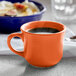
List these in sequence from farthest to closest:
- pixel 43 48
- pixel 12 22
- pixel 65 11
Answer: pixel 65 11 < pixel 12 22 < pixel 43 48

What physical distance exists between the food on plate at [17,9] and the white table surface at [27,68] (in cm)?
23

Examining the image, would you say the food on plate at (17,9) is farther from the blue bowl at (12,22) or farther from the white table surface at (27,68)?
the white table surface at (27,68)

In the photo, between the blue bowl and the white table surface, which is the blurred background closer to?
the blue bowl

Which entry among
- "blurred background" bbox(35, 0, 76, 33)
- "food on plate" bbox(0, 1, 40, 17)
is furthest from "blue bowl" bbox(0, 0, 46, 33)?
"blurred background" bbox(35, 0, 76, 33)

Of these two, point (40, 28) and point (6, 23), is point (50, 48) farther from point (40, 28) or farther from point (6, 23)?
point (6, 23)

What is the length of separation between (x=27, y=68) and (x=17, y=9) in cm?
37

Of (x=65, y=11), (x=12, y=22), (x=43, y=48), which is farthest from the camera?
(x=65, y=11)

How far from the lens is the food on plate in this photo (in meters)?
0.88

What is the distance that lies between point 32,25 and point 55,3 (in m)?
0.43

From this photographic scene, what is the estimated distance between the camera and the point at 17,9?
941mm

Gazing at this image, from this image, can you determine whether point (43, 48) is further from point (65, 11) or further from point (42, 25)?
point (65, 11)

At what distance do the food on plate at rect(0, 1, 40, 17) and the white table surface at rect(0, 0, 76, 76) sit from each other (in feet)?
0.77

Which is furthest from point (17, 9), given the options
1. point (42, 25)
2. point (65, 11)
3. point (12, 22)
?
point (42, 25)

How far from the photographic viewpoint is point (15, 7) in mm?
957
